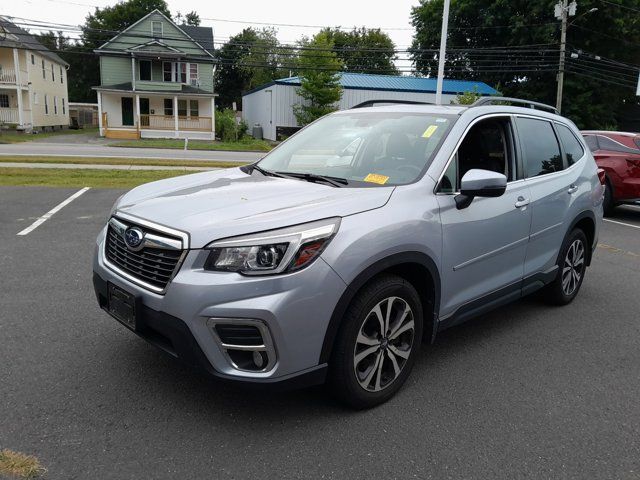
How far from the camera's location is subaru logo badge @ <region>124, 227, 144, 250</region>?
115 inches

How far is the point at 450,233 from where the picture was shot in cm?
338

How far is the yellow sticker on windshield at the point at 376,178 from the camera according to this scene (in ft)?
11.2

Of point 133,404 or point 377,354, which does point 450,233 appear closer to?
point 377,354

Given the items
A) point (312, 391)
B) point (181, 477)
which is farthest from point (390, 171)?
point (181, 477)

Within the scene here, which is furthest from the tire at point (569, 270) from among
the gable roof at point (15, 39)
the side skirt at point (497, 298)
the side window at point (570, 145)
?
the gable roof at point (15, 39)

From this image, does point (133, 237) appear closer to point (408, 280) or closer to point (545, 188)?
point (408, 280)

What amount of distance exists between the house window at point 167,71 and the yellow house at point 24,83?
788 centimetres

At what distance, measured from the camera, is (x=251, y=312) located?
100 inches

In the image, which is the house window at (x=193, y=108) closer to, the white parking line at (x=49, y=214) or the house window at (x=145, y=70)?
the house window at (x=145, y=70)

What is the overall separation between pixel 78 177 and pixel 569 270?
11.7m

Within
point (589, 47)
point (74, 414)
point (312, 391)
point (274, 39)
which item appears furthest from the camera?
point (274, 39)

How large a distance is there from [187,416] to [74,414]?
61 cm

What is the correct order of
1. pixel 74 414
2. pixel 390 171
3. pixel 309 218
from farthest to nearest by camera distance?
pixel 390 171, pixel 74 414, pixel 309 218

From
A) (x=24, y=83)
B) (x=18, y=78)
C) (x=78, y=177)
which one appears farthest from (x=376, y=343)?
(x=24, y=83)
